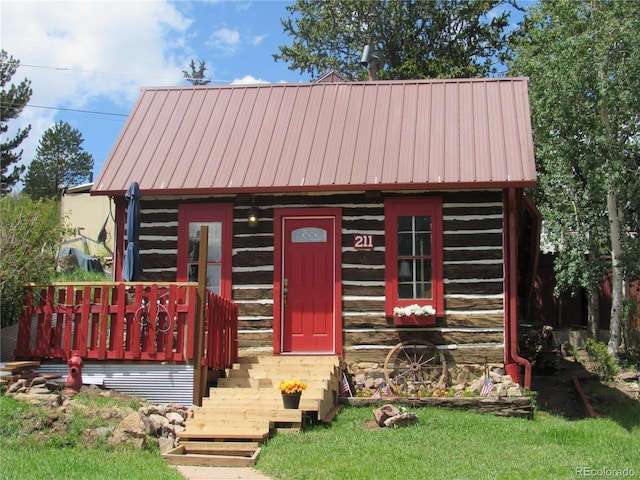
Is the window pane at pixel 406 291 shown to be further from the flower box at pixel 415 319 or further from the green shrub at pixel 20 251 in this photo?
the green shrub at pixel 20 251

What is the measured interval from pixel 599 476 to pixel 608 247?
11544mm

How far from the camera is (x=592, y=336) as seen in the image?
17.8 metres

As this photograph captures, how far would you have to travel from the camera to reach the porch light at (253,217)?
11.8m

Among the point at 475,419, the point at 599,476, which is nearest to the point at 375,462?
the point at 599,476

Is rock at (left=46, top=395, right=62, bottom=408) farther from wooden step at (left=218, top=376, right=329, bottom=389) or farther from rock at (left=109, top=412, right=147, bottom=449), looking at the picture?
wooden step at (left=218, top=376, right=329, bottom=389)

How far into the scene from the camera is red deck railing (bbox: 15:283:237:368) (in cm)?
957

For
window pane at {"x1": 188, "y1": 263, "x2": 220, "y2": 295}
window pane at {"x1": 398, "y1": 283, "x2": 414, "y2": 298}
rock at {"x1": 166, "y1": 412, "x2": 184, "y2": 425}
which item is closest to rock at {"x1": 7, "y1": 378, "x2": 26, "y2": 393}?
rock at {"x1": 166, "y1": 412, "x2": 184, "y2": 425}

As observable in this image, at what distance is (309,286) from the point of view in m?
11.8

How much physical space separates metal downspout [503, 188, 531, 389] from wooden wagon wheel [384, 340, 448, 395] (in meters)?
0.99

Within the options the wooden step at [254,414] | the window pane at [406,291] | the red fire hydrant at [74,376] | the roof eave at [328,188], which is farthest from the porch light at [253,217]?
the wooden step at [254,414]

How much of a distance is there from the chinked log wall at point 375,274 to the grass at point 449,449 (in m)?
1.64

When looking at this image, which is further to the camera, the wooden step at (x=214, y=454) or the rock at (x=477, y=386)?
the rock at (x=477, y=386)

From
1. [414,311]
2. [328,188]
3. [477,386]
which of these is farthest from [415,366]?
[328,188]

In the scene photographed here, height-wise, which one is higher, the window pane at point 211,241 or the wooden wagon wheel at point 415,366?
the window pane at point 211,241
